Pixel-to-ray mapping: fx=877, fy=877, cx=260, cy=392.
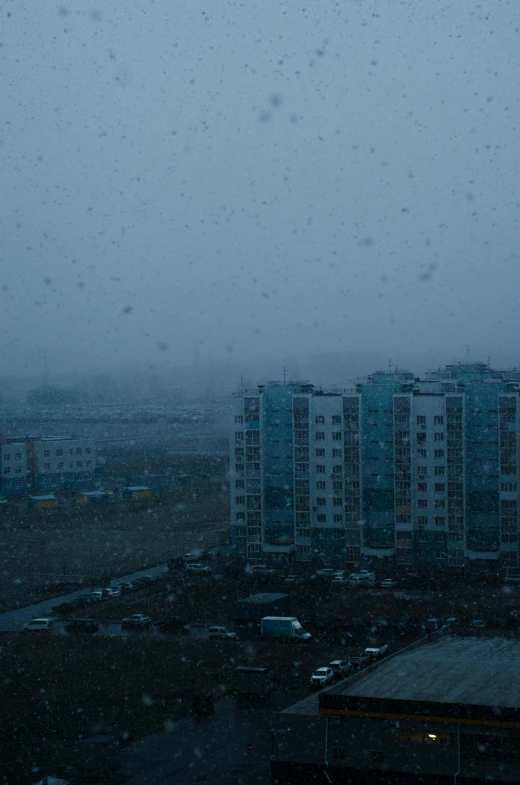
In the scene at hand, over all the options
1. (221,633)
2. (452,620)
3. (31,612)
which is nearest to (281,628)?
(221,633)

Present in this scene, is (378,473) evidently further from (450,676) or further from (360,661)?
(450,676)

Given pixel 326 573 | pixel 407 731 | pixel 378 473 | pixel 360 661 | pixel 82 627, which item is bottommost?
pixel 326 573

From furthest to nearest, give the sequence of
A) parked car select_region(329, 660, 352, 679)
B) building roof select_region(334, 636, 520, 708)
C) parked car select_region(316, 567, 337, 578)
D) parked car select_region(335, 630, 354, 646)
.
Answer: parked car select_region(316, 567, 337, 578) < parked car select_region(335, 630, 354, 646) < parked car select_region(329, 660, 352, 679) < building roof select_region(334, 636, 520, 708)

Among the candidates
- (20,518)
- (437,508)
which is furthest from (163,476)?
(437,508)

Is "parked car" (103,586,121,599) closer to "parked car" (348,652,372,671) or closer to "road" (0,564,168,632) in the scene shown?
"road" (0,564,168,632)

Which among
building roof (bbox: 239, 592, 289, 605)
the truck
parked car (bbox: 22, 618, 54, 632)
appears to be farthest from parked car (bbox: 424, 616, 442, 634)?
parked car (bbox: 22, 618, 54, 632)

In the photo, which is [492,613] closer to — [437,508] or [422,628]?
[422,628]
